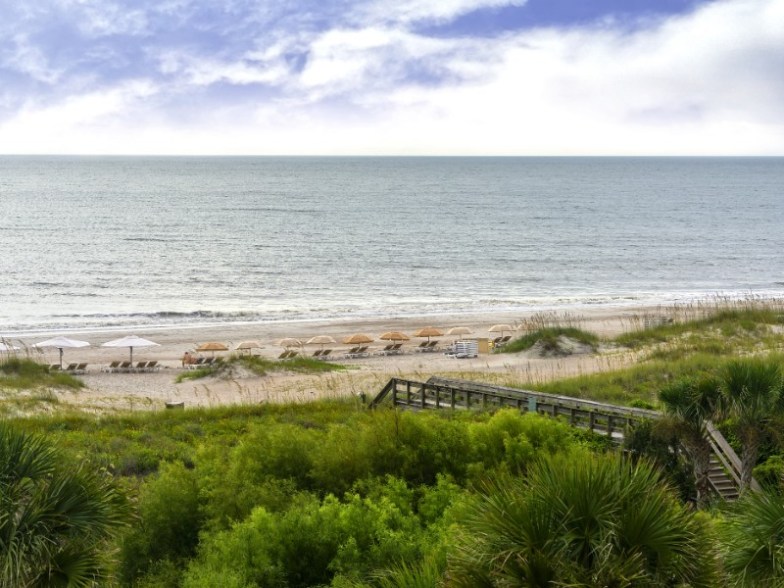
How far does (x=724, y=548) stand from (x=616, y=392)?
16684 mm

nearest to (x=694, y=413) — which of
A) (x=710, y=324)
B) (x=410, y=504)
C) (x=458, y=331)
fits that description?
(x=410, y=504)

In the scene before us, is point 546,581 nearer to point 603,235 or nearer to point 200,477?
point 200,477

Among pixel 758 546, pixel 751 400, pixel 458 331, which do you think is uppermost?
pixel 758 546

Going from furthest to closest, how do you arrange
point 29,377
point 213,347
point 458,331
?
point 458,331 < point 213,347 < point 29,377

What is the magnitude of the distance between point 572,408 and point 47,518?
1295 centimetres

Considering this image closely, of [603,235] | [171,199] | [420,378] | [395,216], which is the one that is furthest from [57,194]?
[420,378]

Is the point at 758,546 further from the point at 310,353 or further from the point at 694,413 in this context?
the point at 310,353

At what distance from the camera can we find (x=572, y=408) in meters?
19.0

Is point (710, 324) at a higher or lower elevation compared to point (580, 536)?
lower

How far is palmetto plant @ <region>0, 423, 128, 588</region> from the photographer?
7762 mm

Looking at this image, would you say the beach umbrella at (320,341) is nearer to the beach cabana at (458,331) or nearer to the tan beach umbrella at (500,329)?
the beach cabana at (458,331)

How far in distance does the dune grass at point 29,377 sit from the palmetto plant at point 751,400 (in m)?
24.1

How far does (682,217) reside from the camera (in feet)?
379

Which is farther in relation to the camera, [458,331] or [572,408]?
[458,331]
